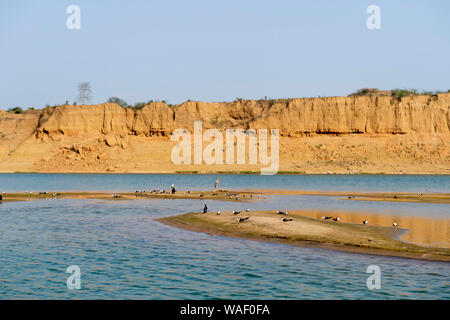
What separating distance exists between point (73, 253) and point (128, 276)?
4135 millimetres

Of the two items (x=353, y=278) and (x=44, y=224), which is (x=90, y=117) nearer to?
(x=44, y=224)

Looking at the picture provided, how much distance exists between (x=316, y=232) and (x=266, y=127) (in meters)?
77.6

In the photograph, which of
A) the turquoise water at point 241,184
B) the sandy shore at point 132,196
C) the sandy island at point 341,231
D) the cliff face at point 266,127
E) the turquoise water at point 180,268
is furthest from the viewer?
the cliff face at point 266,127

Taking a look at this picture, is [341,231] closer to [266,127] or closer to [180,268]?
[180,268]

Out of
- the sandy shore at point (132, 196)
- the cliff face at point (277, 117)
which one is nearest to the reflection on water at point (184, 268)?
the sandy shore at point (132, 196)

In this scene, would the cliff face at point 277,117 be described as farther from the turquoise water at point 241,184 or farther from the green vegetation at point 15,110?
the turquoise water at point 241,184

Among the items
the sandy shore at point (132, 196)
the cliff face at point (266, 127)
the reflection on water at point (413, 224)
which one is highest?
the cliff face at point (266, 127)

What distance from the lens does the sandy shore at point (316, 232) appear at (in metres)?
17.8

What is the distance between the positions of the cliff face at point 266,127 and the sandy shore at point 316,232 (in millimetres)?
62781

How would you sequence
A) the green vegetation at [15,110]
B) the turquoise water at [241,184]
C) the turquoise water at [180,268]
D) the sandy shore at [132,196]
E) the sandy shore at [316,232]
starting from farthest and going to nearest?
the green vegetation at [15,110], the turquoise water at [241,184], the sandy shore at [132,196], the sandy shore at [316,232], the turquoise water at [180,268]

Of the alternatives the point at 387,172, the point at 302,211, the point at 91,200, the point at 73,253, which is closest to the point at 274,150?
the point at 387,172

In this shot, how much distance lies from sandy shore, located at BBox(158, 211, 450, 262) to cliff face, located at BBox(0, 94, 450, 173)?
62.8 m

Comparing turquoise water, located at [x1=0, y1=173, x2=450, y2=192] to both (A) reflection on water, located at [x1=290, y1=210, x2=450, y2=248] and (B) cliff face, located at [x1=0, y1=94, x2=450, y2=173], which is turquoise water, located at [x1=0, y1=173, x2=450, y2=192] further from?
(A) reflection on water, located at [x1=290, y1=210, x2=450, y2=248]

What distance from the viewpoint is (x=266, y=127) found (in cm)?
9819
